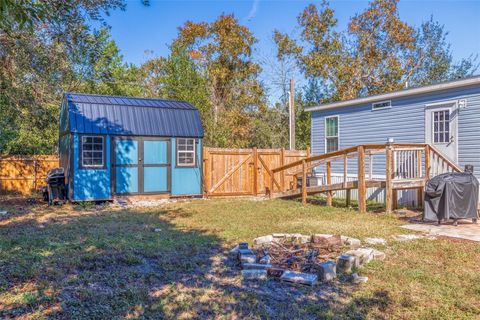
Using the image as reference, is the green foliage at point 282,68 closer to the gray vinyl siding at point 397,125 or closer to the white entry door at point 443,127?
the gray vinyl siding at point 397,125

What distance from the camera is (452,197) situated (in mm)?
7039

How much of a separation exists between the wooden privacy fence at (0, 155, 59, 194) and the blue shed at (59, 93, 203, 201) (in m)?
1.79

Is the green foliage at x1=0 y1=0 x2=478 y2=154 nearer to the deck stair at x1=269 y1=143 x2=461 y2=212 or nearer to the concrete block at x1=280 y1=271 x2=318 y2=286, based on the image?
the deck stair at x1=269 y1=143 x2=461 y2=212

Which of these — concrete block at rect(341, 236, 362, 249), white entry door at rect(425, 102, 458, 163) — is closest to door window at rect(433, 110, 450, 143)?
white entry door at rect(425, 102, 458, 163)

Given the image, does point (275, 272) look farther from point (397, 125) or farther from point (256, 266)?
point (397, 125)

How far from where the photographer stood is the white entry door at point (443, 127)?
8.98 meters

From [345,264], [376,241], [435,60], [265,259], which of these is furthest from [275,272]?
[435,60]

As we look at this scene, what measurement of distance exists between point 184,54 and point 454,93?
1394cm

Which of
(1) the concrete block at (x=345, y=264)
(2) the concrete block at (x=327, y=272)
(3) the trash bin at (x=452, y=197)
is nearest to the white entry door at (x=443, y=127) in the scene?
(3) the trash bin at (x=452, y=197)

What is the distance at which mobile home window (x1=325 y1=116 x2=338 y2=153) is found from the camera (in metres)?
12.4

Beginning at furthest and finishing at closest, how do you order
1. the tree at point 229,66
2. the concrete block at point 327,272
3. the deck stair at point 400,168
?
the tree at point 229,66
the deck stair at point 400,168
the concrete block at point 327,272

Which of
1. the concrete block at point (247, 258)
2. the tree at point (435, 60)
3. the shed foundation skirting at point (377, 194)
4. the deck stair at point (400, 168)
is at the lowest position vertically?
the concrete block at point (247, 258)

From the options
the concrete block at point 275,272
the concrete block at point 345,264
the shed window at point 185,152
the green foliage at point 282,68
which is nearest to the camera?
the concrete block at point 275,272

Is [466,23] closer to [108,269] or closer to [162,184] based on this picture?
[162,184]
